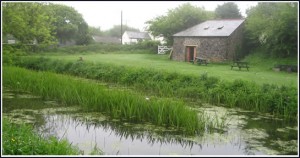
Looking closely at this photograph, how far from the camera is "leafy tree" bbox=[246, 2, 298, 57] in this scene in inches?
873

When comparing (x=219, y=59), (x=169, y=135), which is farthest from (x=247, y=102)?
(x=219, y=59)

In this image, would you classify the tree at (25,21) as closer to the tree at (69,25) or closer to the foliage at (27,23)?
the foliage at (27,23)

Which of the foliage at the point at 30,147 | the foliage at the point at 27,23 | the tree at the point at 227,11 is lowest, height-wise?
the foliage at the point at 30,147

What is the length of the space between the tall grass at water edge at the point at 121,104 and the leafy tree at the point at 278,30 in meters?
15.1

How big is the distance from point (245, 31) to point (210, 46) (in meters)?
3.58

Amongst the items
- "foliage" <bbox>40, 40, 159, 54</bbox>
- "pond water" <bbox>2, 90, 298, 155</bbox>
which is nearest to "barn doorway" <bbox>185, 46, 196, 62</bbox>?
"foliage" <bbox>40, 40, 159, 54</bbox>

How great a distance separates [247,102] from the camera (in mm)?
11531

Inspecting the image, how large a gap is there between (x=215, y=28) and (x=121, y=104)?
20264mm

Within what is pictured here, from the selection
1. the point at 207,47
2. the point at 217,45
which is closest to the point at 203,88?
the point at 217,45

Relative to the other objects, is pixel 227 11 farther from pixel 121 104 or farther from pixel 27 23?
pixel 121 104

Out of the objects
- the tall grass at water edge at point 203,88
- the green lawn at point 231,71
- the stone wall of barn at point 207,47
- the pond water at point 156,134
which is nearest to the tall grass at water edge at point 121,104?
the pond water at point 156,134

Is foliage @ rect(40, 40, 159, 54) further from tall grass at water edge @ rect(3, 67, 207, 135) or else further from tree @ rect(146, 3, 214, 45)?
tall grass at water edge @ rect(3, 67, 207, 135)

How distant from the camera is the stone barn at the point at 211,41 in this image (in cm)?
2659

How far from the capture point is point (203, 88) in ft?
44.4
